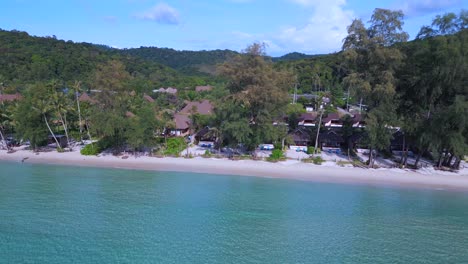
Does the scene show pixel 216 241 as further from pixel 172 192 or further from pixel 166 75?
pixel 166 75

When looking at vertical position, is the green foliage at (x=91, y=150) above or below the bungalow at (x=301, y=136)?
below

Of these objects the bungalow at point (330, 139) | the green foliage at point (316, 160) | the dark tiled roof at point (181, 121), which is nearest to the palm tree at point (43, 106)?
the dark tiled roof at point (181, 121)

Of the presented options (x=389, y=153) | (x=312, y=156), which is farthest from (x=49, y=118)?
(x=389, y=153)

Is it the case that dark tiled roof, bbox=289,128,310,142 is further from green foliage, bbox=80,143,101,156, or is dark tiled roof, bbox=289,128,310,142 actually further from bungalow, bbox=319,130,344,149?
green foliage, bbox=80,143,101,156

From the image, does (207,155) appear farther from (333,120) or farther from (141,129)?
(333,120)

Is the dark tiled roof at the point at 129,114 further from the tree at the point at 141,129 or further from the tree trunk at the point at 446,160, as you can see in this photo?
the tree trunk at the point at 446,160

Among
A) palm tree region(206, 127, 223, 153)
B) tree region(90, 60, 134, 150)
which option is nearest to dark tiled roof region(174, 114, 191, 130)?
palm tree region(206, 127, 223, 153)

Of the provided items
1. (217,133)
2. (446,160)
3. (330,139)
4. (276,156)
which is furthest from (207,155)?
(446,160)
